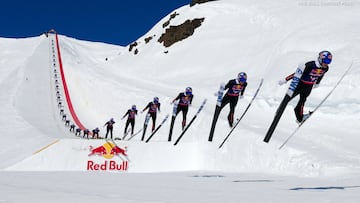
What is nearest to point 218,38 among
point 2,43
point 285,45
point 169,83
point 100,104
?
point 169,83

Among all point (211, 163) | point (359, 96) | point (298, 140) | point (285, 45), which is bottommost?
point (211, 163)

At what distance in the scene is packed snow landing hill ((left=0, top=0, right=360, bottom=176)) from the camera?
44.6 ft

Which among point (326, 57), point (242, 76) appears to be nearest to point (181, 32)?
point (242, 76)

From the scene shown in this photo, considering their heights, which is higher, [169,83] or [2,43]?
[2,43]

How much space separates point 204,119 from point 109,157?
23.3 feet

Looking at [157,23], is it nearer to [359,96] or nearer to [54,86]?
[54,86]

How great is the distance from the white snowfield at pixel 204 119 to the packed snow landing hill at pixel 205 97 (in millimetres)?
57

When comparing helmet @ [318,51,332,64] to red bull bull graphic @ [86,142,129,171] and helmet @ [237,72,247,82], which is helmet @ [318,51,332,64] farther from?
red bull bull graphic @ [86,142,129,171]

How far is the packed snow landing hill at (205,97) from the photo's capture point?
535 inches

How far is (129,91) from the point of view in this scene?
2948 cm

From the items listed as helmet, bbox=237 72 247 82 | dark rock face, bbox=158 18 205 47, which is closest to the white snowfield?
dark rock face, bbox=158 18 205 47

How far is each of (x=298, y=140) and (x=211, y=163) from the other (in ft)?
11.4

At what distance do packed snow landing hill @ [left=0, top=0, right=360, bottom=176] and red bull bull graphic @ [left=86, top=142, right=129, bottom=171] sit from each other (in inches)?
1.4

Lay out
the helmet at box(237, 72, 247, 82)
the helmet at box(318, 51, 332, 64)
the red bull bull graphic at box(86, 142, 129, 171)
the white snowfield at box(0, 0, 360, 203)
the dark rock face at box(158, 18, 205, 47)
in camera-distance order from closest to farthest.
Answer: the white snowfield at box(0, 0, 360, 203) < the helmet at box(318, 51, 332, 64) < the helmet at box(237, 72, 247, 82) < the red bull bull graphic at box(86, 142, 129, 171) < the dark rock face at box(158, 18, 205, 47)
